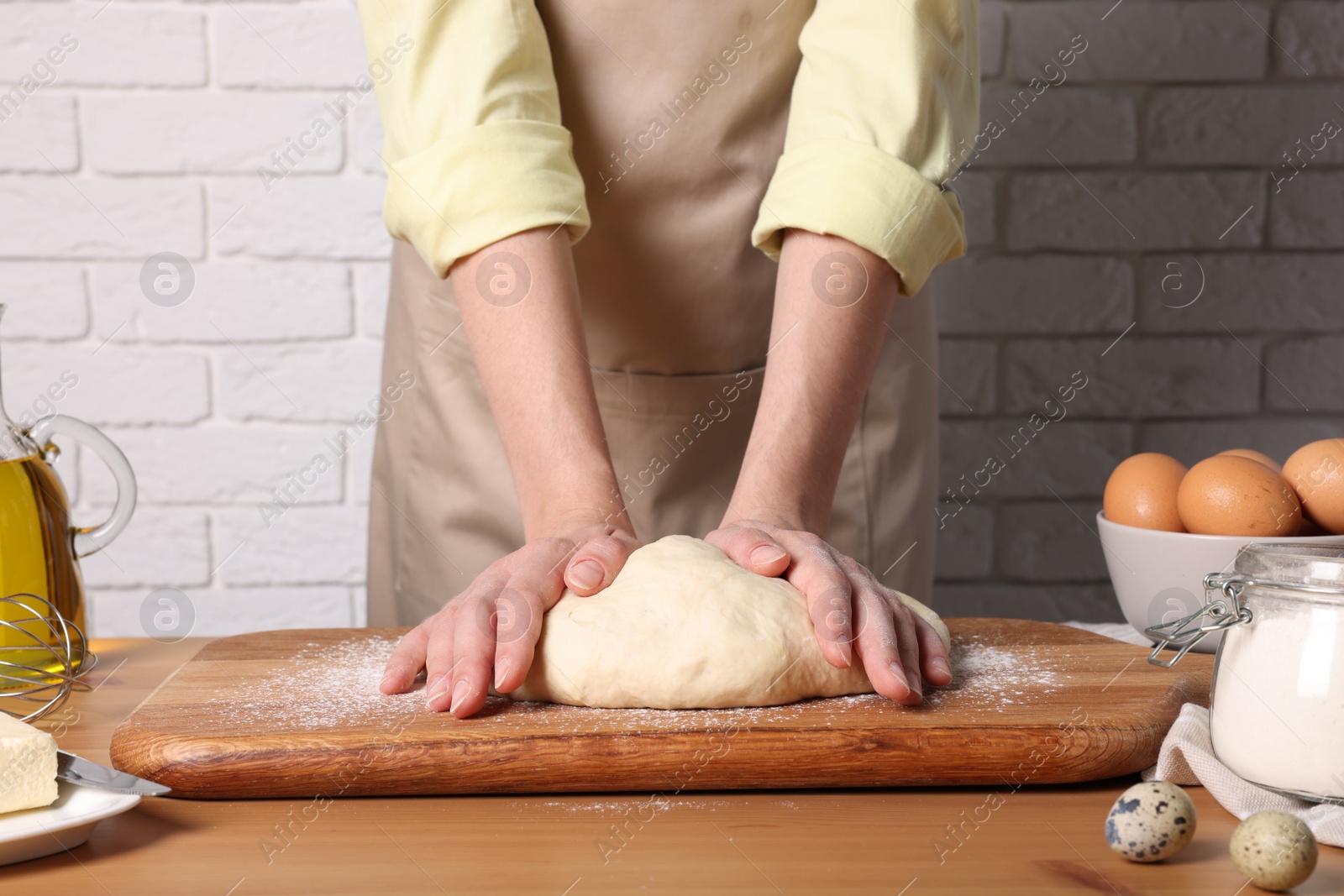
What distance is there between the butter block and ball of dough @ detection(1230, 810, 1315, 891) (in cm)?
58

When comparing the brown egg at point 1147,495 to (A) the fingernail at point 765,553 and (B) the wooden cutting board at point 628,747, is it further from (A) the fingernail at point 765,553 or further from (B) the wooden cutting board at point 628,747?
(A) the fingernail at point 765,553

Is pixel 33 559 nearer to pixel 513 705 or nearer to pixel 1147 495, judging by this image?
pixel 513 705

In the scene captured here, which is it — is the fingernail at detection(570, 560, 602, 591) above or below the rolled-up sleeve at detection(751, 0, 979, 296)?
below

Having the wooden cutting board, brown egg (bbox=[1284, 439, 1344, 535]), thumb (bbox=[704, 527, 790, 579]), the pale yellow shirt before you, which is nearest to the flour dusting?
the wooden cutting board

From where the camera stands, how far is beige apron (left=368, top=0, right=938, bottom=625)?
3.64 ft

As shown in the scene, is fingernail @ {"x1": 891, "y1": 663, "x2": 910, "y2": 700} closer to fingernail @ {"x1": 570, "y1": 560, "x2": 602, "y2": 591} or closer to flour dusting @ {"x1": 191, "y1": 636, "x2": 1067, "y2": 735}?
flour dusting @ {"x1": 191, "y1": 636, "x2": 1067, "y2": 735}

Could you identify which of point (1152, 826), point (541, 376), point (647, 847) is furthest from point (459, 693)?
point (1152, 826)

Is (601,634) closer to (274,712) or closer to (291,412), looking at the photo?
(274,712)

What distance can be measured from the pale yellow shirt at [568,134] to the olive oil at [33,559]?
1.17 ft

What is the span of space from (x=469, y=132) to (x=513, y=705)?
1.56 feet

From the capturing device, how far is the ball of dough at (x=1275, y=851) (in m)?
0.48

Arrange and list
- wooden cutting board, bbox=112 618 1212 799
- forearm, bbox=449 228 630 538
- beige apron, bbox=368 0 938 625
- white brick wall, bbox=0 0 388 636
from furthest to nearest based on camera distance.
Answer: white brick wall, bbox=0 0 388 636
beige apron, bbox=368 0 938 625
forearm, bbox=449 228 630 538
wooden cutting board, bbox=112 618 1212 799

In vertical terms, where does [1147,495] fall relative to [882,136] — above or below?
below

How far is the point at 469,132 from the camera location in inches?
35.5
